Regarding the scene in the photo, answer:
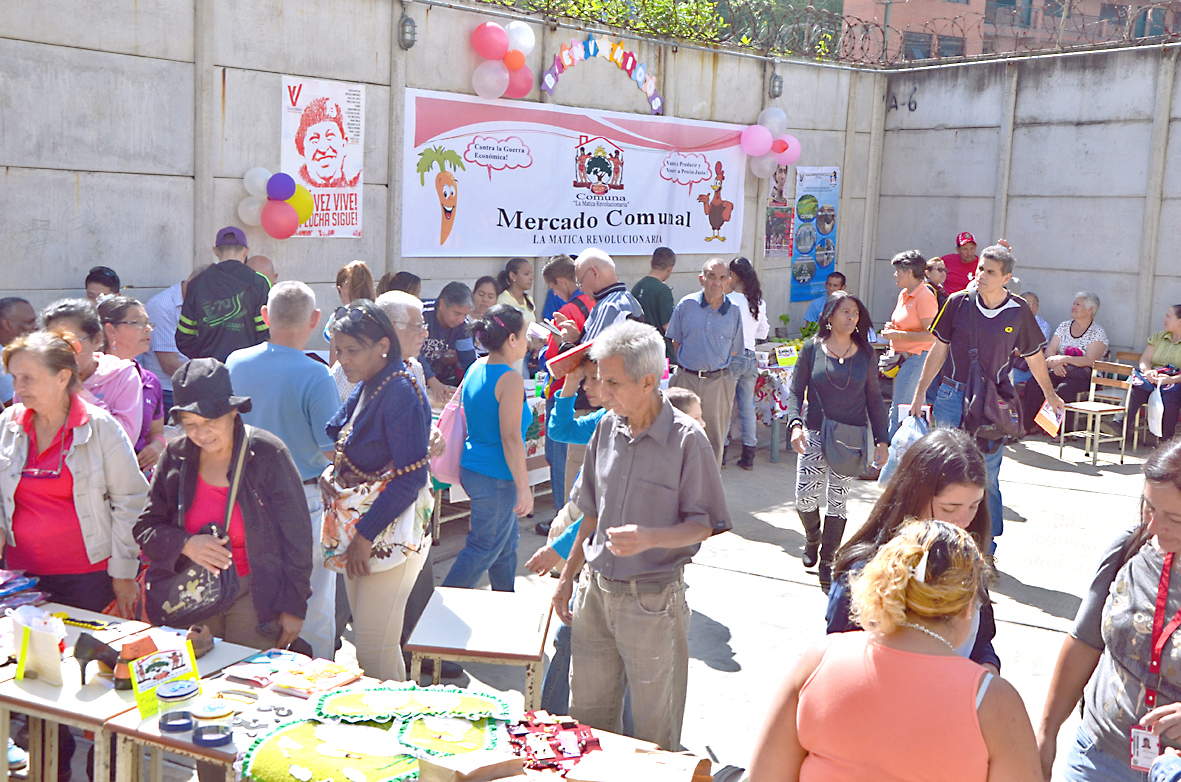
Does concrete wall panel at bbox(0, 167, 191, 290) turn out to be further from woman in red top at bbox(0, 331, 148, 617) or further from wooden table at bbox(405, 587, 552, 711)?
wooden table at bbox(405, 587, 552, 711)

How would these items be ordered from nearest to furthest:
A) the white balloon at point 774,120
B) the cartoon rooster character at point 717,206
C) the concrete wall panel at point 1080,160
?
the concrete wall panel at point 1080,160, the cartoon rooster character at point 717,206, the white balloon at point 774,120

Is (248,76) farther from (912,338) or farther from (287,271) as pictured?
(912,338)

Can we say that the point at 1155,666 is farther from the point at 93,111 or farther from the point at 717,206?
the point at 717,206

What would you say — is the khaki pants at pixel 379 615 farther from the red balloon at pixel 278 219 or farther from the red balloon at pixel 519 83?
the red balloon at pixel 519 83

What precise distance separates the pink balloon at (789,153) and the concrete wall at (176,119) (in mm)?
3338

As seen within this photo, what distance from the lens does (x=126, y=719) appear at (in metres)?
3.02

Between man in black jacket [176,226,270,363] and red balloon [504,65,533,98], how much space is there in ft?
11.4

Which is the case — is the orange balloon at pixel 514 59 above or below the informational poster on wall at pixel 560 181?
above

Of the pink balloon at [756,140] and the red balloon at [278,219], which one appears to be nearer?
the red balloon at [278,219]

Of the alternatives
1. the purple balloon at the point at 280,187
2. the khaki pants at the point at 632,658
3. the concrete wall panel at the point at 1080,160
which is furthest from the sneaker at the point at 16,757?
the concrete wall panel at the point at 1080,160

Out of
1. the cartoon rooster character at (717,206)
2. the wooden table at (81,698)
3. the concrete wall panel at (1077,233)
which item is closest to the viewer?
the wooden table at (81,698)

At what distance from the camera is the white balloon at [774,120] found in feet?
39.0

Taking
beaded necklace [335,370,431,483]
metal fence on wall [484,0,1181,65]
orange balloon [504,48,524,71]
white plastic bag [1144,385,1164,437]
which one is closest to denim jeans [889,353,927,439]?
white plastic bag [1144,385,1164,437]

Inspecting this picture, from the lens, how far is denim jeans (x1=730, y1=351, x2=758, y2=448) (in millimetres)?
9070
